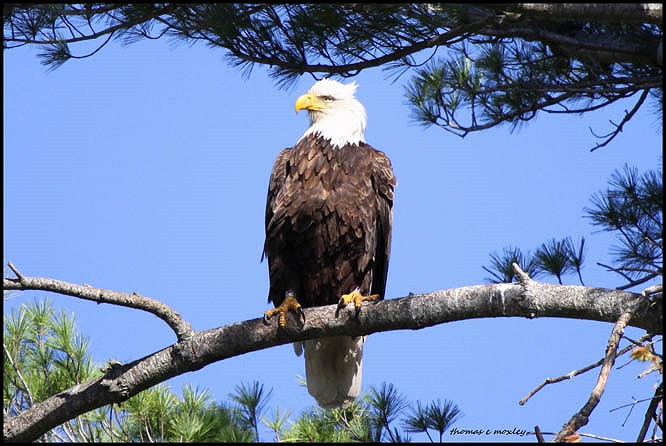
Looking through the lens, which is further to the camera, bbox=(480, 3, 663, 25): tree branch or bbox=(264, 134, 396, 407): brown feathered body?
bbox=(264, 134, 396, 407): brown feathered body

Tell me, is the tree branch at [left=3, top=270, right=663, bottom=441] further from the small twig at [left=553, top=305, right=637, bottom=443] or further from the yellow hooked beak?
the yellow hooked beak

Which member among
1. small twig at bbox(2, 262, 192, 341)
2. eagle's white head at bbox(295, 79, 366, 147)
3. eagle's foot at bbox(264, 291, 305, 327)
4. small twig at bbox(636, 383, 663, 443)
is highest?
eagle's white head at bbox(295, 79, 366, 147)

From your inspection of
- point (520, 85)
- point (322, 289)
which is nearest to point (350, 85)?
point (520, 85)

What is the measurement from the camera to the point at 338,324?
117 inches

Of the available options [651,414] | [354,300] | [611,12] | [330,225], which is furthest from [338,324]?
[611,12]

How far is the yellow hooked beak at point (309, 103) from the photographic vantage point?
13.2 ft

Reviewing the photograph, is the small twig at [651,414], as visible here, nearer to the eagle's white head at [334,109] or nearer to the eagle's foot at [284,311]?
the eagle's foot at [284,311]

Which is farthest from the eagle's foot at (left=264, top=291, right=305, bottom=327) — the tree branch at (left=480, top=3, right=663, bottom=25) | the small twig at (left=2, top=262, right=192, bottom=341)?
the tree branch at (left=480, top=3, right=663, bottom=25)

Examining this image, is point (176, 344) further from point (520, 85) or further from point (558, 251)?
point (520, 85)

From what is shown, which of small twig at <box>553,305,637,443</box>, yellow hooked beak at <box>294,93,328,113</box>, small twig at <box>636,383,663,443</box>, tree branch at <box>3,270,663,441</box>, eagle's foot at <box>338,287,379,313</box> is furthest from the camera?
yellow hooked beak at <box>294,93,328,113</box>

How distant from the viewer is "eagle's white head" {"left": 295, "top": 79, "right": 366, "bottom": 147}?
388 cm

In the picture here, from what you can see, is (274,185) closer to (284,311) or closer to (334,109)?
(334,109)

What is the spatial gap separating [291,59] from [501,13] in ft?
2.96

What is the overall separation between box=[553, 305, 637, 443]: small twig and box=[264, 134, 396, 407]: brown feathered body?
53.0 inches
